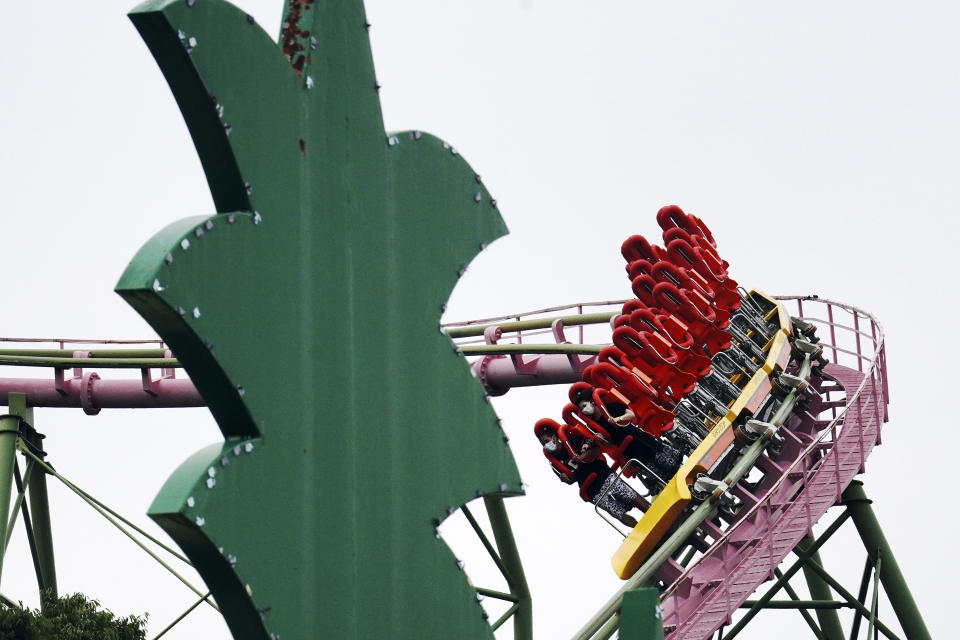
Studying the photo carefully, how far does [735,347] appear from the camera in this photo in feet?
44.0

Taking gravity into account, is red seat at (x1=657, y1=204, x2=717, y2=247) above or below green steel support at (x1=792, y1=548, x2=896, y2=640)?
above

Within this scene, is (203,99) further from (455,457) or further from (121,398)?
(121,398)

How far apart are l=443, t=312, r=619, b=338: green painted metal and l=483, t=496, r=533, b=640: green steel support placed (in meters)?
2.00

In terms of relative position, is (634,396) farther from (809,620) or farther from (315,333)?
(315,333)

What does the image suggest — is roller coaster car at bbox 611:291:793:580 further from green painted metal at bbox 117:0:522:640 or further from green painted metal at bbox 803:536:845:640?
green painted metal at bbox 117:0:522:640

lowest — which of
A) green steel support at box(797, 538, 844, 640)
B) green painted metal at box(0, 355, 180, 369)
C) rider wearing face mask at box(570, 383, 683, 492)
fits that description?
green steel support at box(797, 538, 844, 640)

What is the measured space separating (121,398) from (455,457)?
1146 cm

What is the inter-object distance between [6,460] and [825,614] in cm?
771

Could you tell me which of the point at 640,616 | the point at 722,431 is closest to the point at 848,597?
the point at 722,431

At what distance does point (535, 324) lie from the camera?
1653 cm

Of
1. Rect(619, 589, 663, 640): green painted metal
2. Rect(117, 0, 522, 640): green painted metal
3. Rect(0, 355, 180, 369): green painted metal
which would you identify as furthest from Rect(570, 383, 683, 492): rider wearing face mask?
Rect(619, 589, 663, 640): green painted metal

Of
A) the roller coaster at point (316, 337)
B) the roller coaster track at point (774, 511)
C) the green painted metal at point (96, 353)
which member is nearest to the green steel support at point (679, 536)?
the roller coaster track at point (774, 511)

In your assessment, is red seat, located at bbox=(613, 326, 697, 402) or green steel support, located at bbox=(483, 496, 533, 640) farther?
green steel support, located at bbox=(483, 496, 533, 640)

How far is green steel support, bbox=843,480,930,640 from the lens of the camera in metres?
13.1
